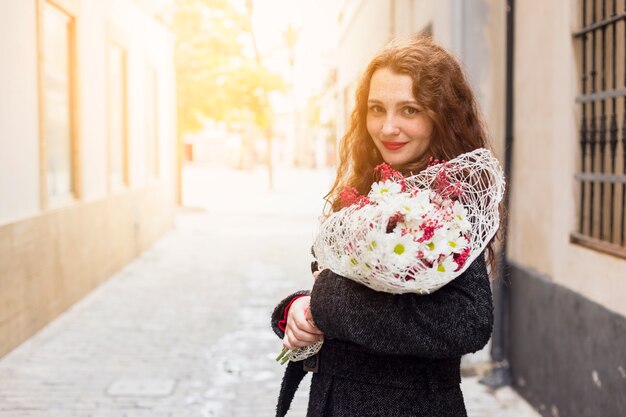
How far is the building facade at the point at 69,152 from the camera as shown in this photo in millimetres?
6699

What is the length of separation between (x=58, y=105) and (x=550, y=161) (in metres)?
5.74

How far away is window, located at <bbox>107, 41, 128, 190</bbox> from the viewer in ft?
36.5

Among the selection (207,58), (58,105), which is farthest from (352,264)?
(207,58)

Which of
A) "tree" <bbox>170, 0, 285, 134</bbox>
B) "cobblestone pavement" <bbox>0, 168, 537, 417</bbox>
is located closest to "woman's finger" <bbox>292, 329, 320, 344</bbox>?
"cobblestone pavement" <bbox>0, 168, 537, 417</bbox>

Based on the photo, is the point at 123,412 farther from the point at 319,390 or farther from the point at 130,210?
the point at 130,210

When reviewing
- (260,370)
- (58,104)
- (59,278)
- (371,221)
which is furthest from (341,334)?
(58,104)

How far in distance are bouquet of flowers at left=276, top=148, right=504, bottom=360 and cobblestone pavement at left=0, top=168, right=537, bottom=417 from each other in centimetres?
371

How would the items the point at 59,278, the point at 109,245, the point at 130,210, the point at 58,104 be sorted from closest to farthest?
the point at 59,278, the point at 58,104, the point at 109,245, the point at 130,210

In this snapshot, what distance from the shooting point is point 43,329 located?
749cm

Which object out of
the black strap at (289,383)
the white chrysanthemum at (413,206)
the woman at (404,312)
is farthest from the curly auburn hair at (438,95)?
the black strap at (289,383)

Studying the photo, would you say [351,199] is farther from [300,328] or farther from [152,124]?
[152,124]

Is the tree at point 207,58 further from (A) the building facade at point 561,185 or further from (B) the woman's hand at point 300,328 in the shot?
(B) the woman's hand at point 300,328

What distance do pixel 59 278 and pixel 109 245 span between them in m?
2.52

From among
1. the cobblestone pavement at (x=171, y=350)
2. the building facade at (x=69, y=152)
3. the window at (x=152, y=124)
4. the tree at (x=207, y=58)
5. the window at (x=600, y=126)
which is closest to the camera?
the window at (x=600, y=126)
